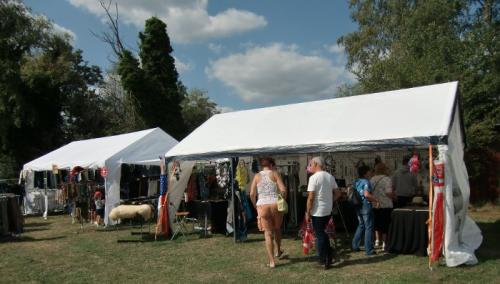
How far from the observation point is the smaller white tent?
11.5 m

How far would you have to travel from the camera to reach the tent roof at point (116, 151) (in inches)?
472

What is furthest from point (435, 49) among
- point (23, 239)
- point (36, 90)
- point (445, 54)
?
point (36, 90)

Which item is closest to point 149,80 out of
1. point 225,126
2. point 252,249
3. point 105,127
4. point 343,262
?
point 105,127

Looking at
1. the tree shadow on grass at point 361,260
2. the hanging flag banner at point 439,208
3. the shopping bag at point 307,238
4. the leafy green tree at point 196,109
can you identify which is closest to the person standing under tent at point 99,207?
→ the shopping bag at point 307,238

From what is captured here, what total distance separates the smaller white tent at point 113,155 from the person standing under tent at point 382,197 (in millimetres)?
7038

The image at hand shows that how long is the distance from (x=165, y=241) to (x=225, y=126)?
104 inches

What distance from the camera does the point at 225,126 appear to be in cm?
939

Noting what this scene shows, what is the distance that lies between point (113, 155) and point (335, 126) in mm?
6711

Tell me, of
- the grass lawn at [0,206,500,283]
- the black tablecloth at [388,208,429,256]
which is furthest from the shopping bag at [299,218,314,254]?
the black tablecloth at [388,208,429,256]

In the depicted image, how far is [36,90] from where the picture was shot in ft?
73.6

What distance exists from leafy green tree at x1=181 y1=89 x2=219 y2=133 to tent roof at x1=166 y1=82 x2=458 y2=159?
23.2 m

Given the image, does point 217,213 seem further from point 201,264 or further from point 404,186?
point 404,186

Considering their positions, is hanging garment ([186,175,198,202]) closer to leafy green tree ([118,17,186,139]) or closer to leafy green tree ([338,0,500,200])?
leafy green tree ([338,0,500,200])

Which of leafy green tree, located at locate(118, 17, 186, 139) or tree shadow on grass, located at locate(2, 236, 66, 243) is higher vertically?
leafy green tree, located at locate(118, 17, 186, 139)
